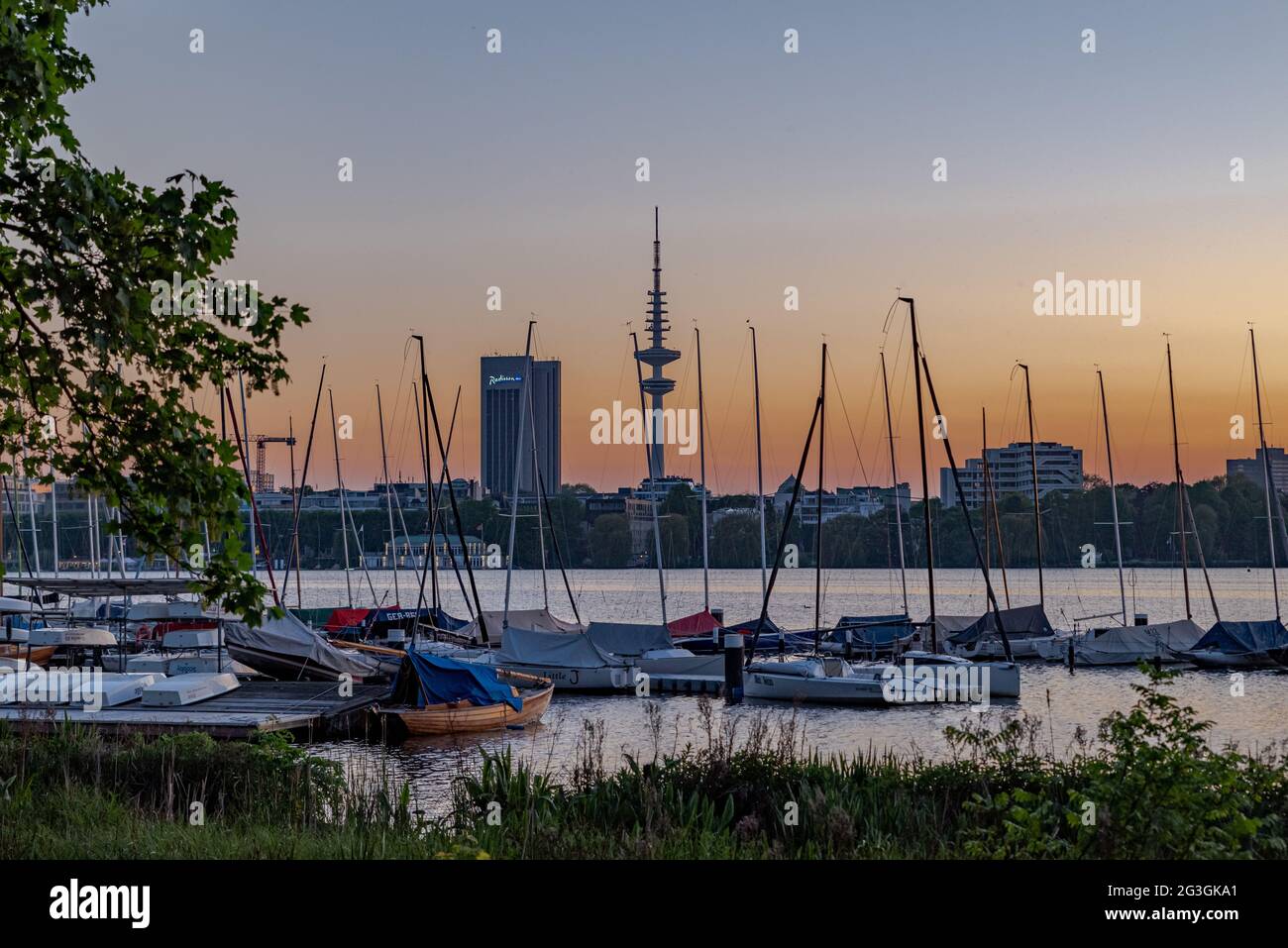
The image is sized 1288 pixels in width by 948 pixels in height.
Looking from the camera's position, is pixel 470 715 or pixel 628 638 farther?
pixel 628 638

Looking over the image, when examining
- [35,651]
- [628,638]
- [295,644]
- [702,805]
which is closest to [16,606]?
[35,651]

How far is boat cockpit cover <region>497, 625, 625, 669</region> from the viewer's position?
46469 millimetres

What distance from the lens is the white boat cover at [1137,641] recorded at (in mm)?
55531

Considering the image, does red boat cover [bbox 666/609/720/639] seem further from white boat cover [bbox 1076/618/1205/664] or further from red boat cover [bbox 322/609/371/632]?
red boat cover [bbox 322/609/371/632]

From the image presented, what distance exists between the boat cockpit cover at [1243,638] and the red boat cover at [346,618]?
38599mm

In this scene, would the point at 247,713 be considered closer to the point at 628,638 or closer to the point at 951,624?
the point at 628,638

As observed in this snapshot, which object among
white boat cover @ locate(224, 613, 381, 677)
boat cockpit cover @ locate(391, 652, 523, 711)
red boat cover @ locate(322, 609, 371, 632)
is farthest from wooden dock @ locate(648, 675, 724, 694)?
red boat cover @ locate(322, 609, 371, 632)

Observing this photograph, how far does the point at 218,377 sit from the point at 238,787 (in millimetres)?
8227

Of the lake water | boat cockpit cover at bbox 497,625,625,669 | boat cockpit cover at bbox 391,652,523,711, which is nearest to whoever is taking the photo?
the lake water

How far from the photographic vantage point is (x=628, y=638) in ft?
164

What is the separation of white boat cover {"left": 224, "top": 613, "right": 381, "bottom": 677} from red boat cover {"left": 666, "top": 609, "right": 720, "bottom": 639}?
62.3 ft

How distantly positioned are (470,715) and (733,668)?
38.4 ft
